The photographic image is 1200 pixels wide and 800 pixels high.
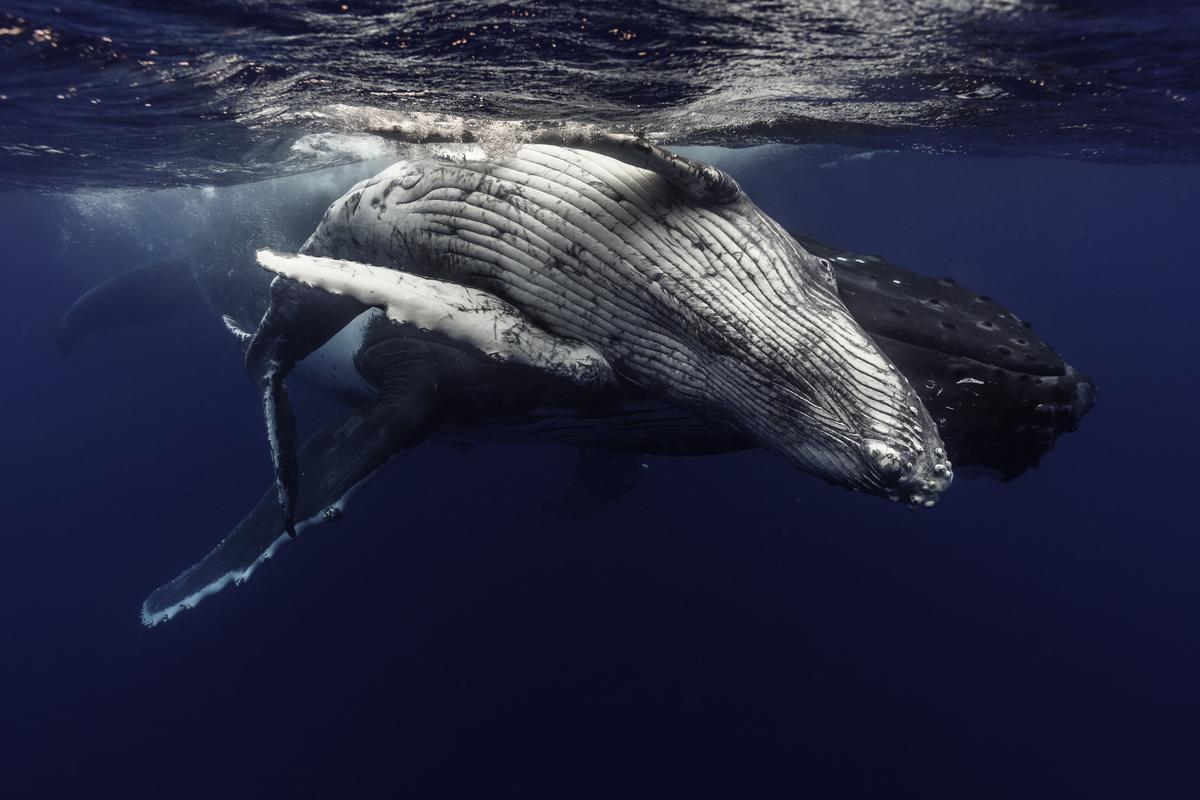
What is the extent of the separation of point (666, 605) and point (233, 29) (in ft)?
39.0

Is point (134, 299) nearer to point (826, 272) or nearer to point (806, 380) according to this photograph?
point (826, 272)

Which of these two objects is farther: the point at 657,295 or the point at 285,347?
the point at 285,347

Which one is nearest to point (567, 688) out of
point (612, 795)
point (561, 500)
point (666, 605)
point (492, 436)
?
point (612, 795)

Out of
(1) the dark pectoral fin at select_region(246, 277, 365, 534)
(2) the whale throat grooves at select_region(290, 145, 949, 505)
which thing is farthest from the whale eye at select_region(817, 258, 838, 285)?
(1) the dark pectoral fin at select_region(246, 277, 365, 534)

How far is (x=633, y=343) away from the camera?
170 inches

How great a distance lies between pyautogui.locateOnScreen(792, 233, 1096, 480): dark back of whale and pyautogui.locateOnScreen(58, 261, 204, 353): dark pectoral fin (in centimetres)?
1724

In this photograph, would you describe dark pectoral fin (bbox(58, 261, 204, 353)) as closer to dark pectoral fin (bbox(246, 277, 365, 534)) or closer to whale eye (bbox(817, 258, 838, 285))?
dark pectoral fin (bbox(246, 277, 365, 534))

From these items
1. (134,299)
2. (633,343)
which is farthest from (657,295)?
(134,299)

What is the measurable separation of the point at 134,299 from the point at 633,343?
19108 millimetres

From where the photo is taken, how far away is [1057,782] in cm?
1319

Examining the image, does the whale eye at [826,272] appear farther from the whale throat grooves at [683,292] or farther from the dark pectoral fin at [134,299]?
the dark pectoral fin at [134,299]

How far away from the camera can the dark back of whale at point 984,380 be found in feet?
12.8

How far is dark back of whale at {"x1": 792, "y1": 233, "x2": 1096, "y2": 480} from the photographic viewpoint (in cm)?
391

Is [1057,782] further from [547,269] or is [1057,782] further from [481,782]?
[547,269]
